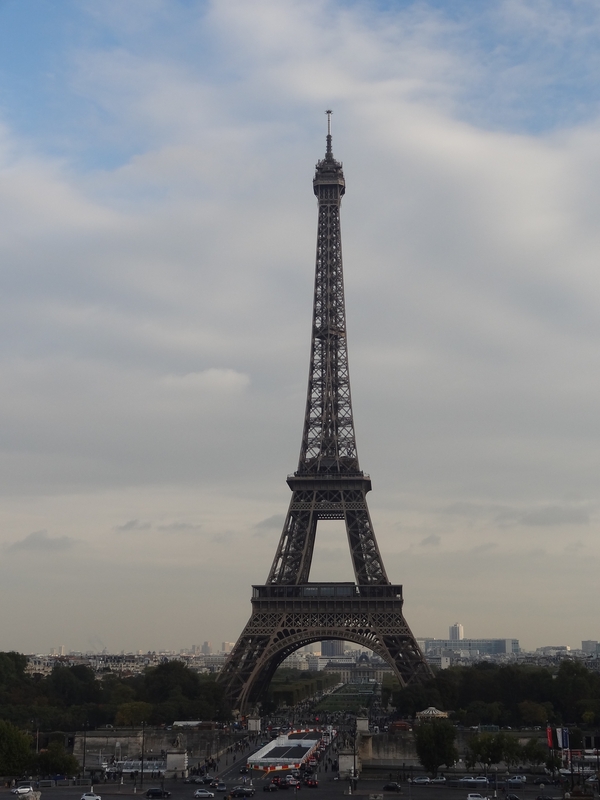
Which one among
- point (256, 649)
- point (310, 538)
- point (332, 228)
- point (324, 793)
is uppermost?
point (332, 228)

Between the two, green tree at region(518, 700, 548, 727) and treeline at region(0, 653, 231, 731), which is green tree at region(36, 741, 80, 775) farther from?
green tree at region(518, 700, 548, 727)

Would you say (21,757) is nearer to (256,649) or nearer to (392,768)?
(392,768)

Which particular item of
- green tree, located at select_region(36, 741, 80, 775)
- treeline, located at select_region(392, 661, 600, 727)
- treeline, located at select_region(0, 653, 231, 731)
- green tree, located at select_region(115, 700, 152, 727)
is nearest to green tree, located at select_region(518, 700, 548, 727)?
treeline, located at select_region(392, 661, 600, 727)

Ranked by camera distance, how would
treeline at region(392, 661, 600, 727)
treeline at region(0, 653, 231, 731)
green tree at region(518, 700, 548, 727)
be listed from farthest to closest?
green tree at region(518, 700, 548, 727)
treeline at region(392, 661, 600, 727)
treeline at region(0, 653, 231, 731)

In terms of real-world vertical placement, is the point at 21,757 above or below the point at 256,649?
below

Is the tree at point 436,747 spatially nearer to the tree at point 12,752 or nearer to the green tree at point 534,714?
the tree at point 12,752

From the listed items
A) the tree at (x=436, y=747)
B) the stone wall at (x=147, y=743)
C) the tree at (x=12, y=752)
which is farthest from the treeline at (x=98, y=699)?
the tree at (x=436, y=747)

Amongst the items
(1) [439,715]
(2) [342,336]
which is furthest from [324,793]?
(2) [342,336]
